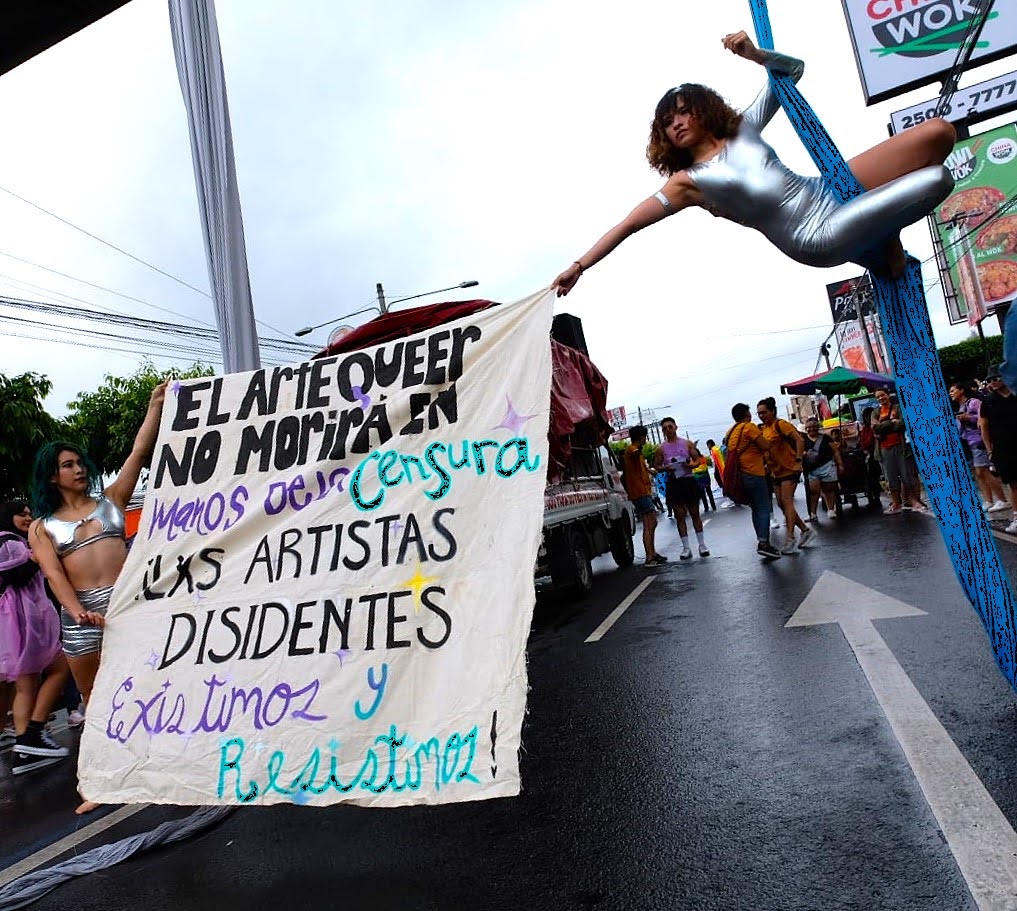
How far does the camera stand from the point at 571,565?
8797mm

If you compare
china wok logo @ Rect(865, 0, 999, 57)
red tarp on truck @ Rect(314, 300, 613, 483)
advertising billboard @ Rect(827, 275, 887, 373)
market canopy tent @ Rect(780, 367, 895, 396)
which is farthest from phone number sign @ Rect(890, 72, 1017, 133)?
red tarp on truck @ Rect(314, 300, 613, 483)

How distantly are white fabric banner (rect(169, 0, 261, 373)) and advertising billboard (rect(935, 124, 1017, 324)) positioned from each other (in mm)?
29054

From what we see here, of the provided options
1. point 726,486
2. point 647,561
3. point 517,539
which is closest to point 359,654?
point 517,539

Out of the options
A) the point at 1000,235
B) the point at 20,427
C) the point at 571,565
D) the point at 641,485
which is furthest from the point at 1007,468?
the point at 1000,235

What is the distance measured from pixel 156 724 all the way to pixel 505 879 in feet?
4.72

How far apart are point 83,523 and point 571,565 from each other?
556 cm

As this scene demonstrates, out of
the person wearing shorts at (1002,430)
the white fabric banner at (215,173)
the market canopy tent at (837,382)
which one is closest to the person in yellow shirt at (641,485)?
the person wearing shorts at (1002,430)

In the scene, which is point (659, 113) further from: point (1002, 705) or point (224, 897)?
point (224, 897)

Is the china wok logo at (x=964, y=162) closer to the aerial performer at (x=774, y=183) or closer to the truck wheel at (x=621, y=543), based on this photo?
the truck wheel at (x=621, y=543)

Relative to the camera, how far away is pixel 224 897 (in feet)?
9.31

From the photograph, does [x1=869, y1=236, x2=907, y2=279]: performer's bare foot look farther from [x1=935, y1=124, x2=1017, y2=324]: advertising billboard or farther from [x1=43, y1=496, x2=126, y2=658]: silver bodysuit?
[x1=935, y1=124, x2=1017, y2=324]: advertising billboard

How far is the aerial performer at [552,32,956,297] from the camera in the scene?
245 centimetres

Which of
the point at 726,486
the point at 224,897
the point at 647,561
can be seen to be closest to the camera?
the point at 224,897

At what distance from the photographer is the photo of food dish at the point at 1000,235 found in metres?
28.7
